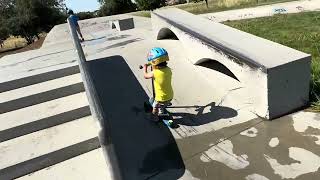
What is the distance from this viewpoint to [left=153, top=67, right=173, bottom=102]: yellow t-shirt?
5652 millimetres

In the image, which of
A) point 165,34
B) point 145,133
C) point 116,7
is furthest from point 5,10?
point 145,133

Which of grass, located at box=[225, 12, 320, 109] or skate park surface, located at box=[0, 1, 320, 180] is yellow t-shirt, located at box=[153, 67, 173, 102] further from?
grass, located at box=[225, 12, 320, 109]

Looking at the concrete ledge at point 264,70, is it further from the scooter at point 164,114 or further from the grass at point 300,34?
the scooter at point 164,114

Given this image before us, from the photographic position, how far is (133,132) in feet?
19.2

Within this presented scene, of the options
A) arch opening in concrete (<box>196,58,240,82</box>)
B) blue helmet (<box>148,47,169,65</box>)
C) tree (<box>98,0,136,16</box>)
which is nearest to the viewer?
blue helmet (<box>148,47,169,65</box>)

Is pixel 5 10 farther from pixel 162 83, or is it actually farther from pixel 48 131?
pixel 162 83

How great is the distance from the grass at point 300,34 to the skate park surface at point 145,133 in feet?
3.36

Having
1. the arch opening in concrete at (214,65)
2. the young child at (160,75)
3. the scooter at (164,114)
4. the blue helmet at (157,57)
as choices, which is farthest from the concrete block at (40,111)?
the arch opening in concrete at (214,65)

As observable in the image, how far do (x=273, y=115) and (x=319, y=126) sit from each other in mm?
705

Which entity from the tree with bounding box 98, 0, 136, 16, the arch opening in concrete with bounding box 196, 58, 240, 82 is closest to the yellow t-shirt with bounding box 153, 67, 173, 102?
the arch opening in concrete with bounding box 196, 58, 240, 82

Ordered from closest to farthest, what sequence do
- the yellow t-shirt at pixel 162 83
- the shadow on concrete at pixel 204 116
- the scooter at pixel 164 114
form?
the yellow t-shirt at pixel 162 83 < the scooter at pixel 164 114 < the shadow on concrete at pixel 204 116

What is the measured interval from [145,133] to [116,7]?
5015 cm

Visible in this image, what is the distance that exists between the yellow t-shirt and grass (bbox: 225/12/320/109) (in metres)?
2.44

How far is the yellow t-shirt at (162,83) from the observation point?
223 inches
